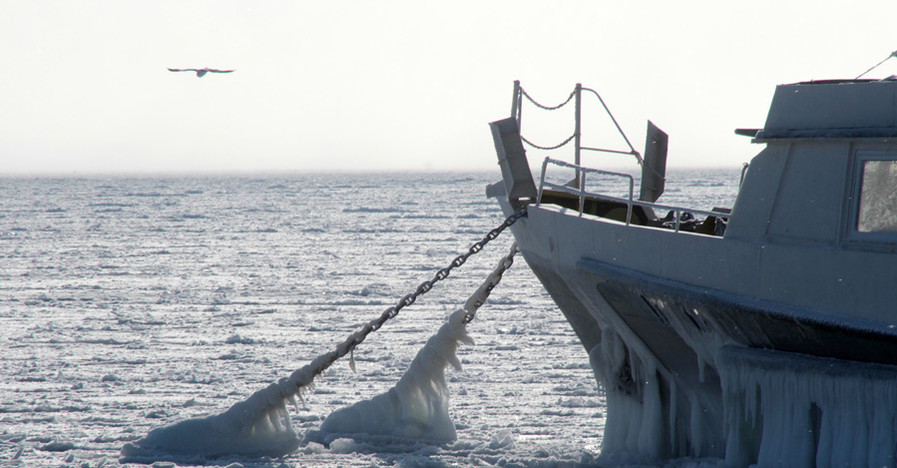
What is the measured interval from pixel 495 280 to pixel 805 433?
3.52 m

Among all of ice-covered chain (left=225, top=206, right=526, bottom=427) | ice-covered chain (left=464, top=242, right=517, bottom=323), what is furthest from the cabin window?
ice-covered chain (left=464, top=242, right=517, bottom=323)

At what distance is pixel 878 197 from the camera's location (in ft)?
20.9

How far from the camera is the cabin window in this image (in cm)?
630

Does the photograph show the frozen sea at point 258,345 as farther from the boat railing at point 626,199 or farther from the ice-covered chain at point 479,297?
the boat railing at point 626,199

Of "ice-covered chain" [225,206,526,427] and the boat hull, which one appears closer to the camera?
the boat hull

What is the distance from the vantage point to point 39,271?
22.2 m

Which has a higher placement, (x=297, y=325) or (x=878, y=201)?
(x=878, y=201)

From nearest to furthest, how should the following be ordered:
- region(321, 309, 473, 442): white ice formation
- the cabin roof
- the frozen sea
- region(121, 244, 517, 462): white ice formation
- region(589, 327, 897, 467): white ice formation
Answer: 1. region(589, 327, 897, 467): white ice formation
2. the cabin roof
3. region(121, 244, 517, 462): white ice formation
4. the frozen sea
5. region(321, 309, 473, 442): white ice formation

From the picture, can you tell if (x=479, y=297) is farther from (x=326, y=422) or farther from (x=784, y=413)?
(x=784, y=413)

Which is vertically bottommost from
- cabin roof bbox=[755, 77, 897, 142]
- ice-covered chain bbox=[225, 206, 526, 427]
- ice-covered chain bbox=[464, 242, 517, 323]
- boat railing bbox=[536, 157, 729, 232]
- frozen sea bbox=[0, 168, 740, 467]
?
frozen sea bbox=[0, 168, 740, 467]

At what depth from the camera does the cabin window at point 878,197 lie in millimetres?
6305

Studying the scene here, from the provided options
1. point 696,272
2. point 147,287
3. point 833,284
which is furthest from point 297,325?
point 833,284

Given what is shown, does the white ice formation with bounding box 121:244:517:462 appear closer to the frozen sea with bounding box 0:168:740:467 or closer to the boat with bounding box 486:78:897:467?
the frozen sea with bounding box 0:168:740:467

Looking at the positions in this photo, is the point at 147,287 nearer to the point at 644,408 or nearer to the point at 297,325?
the point at 297,325
